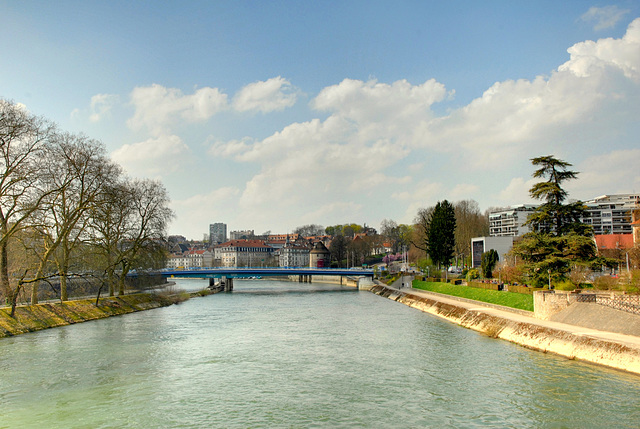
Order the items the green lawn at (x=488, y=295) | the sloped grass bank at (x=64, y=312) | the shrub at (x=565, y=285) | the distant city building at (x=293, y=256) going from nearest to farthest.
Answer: the shrub at (x=565, y=285), the sloped grass bank at (x=64, y=312), the green lawn at (x=488, y=295), the distant city building at (x=293, y=256)

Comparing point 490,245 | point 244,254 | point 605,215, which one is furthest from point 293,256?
point 490,245

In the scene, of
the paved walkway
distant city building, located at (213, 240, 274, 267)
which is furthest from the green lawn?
distant city building, located at (213, 240, 274, 267)

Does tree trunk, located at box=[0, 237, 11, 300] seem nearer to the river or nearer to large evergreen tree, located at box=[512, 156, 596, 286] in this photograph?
the river

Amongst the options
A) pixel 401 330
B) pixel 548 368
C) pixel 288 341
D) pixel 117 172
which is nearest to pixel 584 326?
pixel 548 368

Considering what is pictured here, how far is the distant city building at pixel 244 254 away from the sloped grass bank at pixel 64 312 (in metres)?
123

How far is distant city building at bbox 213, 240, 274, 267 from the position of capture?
594 ft

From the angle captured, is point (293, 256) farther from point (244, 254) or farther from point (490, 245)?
point (490, 245)

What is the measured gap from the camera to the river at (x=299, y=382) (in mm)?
16391

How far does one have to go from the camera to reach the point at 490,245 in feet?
261

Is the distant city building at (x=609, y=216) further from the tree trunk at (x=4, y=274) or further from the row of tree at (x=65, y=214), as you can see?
the tree trunk at (x=4, y=274)

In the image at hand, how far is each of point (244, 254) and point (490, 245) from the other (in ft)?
385

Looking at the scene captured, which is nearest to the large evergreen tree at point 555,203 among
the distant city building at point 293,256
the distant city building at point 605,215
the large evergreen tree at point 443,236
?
the large evergreen tree at point 443,236

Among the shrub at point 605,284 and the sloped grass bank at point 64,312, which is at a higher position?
the shrub at point 605,284

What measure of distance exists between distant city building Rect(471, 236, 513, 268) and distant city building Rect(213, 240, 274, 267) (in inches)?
4345
